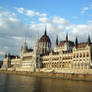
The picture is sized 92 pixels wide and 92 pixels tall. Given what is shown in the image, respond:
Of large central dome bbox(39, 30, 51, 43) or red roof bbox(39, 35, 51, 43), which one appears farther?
large central dome bbox(39, 30, 51, 43)

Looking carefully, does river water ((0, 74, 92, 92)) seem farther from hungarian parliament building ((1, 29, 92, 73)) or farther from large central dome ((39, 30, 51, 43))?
large central dome ((39, 30, 51, 43))

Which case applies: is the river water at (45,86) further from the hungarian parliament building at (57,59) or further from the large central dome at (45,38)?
the large central dome at (45,38)

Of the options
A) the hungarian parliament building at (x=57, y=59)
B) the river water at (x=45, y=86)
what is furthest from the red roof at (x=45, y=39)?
the river water at (x=45, y=86)

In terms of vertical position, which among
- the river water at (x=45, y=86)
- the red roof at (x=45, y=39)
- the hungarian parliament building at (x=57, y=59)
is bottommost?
the river water at (x=45, y=86)

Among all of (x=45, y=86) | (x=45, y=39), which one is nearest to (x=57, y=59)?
(x=45, y=39)

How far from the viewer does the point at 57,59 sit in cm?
12231

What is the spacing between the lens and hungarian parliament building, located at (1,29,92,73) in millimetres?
98562

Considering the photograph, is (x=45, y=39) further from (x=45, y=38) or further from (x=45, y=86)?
(x=45, y=86)

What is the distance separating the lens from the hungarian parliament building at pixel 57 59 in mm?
98562

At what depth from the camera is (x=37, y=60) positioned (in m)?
135

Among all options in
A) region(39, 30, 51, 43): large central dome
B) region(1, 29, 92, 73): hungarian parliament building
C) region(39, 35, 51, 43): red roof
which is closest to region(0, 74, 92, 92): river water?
region(1, 29, 92, 73): hungarian parliament building

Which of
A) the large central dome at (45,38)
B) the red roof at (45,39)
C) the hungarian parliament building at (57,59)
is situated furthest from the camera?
the large central dome at (45,38)

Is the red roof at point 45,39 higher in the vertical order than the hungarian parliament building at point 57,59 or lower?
higher

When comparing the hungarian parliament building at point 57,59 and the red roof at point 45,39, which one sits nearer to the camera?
the hungarian parliament building at point 57,59
